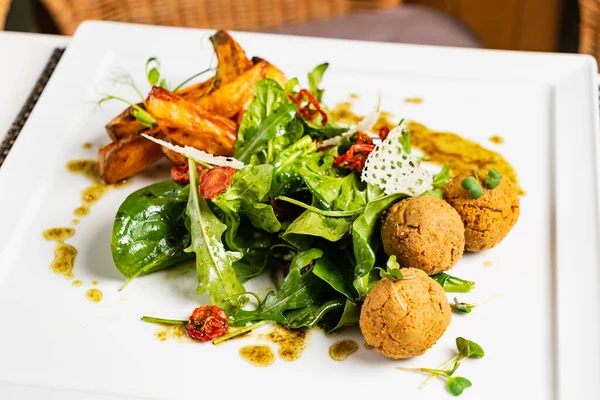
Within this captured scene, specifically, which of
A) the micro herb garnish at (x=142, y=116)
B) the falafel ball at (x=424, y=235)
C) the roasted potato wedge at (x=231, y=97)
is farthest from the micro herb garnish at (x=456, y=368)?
the micro herb garnish at (x=142, y=116)

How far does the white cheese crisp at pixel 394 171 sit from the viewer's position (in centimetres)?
253

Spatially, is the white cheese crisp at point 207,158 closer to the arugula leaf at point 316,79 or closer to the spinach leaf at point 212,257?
the spinach leaf at point 212,257

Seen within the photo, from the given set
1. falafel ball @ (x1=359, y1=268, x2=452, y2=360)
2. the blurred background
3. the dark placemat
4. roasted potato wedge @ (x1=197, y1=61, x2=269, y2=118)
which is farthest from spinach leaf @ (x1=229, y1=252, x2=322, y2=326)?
the blurred background

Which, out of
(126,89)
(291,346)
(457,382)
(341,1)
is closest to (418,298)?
(457,382)

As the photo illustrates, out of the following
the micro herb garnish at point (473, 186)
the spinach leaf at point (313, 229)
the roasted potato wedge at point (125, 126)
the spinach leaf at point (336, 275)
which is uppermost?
the roasted potato wedge at point (125, 126)

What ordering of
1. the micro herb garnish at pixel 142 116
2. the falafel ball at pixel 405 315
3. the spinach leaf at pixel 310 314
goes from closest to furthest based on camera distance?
1. the falafel ball at pixel 405 315
2. the spinach leaf at pixel 310 314
3. the micro herb garnish at pixel 142 116

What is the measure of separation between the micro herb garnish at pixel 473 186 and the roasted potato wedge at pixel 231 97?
0.81 m

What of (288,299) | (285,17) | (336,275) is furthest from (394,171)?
(285,17)

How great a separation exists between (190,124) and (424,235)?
0.86 meters

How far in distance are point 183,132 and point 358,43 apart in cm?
99

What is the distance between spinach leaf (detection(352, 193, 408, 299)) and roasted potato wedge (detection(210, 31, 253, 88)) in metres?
0.77

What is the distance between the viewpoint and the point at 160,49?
342 centimetres

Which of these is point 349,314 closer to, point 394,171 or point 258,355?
point 258,355

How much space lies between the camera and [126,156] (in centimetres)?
283
